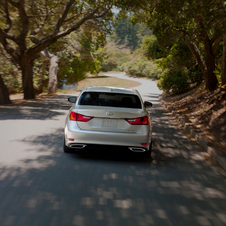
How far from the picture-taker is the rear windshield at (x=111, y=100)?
6484mm

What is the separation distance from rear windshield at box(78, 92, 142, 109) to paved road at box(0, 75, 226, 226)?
3.73ft

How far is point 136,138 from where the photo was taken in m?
6.00

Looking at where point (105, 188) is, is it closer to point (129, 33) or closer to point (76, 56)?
point (76, 56)

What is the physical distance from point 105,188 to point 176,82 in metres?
20.2

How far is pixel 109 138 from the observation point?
5.93 m

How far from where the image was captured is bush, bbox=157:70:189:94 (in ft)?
78.5

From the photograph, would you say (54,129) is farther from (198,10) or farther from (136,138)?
(198,10)

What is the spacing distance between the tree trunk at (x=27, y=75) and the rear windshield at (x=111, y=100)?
43.8ft

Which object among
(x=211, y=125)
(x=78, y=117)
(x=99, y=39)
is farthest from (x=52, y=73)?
(x=78, y=117)

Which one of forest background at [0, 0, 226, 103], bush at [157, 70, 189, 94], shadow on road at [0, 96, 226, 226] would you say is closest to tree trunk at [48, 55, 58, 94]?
forest background at [0, 0, 226, 103]

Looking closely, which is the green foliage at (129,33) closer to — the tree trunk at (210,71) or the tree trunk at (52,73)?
the tree trunk at (52,73)

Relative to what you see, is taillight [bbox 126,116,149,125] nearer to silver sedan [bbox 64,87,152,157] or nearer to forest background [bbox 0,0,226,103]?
silver sedan [bbox 64,87,152,157]

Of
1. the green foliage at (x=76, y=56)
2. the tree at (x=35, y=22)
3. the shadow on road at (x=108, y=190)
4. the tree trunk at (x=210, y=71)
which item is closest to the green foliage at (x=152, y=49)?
the green foliage at (x=76, y=56)

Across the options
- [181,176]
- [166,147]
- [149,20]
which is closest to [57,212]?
[181,176]
